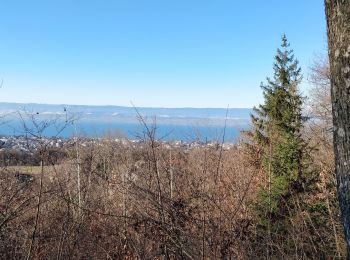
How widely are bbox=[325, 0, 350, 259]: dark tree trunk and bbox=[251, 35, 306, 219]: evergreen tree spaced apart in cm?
439

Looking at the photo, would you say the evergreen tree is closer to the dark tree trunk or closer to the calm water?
the calm water

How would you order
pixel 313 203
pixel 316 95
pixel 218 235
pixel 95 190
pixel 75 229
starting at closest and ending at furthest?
pixel 218 235 < pixel 75 229 < pixel 95 190 < pixel 313 203 < pixel 316 95

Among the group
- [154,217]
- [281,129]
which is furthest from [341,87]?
[281,129]

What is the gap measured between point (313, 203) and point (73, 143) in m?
5.59

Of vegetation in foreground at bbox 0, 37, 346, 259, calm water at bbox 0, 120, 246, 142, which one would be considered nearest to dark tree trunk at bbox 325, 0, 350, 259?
vegetation in foreground at bbox 0, 37, 346, 259

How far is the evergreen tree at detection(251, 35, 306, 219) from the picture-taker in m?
8.86

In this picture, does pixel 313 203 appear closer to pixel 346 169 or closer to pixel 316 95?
pixel 346 169

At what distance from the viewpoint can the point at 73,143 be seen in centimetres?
977

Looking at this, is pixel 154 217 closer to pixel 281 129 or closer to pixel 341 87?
pixel 341 87

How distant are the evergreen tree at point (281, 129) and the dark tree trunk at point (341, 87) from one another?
14.4ft

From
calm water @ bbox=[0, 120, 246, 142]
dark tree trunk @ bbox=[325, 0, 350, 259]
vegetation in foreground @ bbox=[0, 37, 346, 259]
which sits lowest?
vegetation in foreground @ bbox=[0, 37, 346, 259]

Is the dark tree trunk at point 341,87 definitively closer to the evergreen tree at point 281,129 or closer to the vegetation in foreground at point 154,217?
the vegetation in foreground at point 154,217

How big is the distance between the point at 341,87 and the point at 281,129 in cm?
1082

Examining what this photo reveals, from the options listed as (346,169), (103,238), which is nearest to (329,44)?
(346,169)
